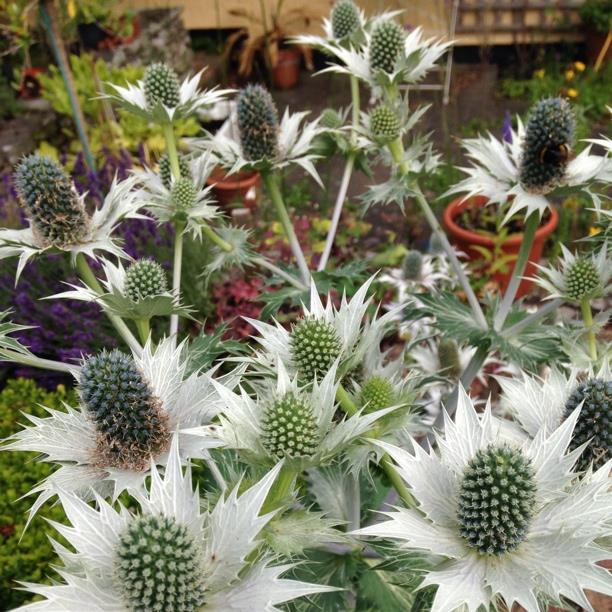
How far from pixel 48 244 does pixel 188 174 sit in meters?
0.55

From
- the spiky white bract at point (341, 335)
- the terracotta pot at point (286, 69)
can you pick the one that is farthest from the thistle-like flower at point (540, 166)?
the terracotta pot at point (286, 69)

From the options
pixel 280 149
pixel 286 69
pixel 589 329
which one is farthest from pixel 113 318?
pixel 286 69

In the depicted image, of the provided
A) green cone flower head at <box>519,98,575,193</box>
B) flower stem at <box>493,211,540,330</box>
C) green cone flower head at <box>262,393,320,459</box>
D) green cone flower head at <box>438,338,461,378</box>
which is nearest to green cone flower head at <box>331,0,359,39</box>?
green cone flower head at <box>519,98,575,193</box>

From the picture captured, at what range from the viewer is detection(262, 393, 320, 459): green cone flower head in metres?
1.03

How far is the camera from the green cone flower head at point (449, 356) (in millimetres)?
2178

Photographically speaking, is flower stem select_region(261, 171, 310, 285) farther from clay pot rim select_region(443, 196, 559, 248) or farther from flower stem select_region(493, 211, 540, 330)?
clay pot rim select_region(443, 196, 559, 248)

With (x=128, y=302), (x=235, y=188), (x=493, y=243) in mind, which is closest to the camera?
→ (x=128, y=302)

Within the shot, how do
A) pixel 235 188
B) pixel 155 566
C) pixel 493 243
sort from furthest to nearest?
1. pixel 235 188
2. pixel 493 243
3. pixel 155 566

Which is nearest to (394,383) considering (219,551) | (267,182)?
(219,551)

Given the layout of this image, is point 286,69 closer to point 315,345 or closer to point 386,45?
point 386,45

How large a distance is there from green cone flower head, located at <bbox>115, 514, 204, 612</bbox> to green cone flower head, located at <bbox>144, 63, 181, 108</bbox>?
1329mm

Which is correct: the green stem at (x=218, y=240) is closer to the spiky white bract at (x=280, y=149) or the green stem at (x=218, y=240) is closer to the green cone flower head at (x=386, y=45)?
the spiky white bract at (x=280, y=149)

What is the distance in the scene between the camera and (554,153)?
1.65m

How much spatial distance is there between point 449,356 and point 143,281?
113 centimetres
